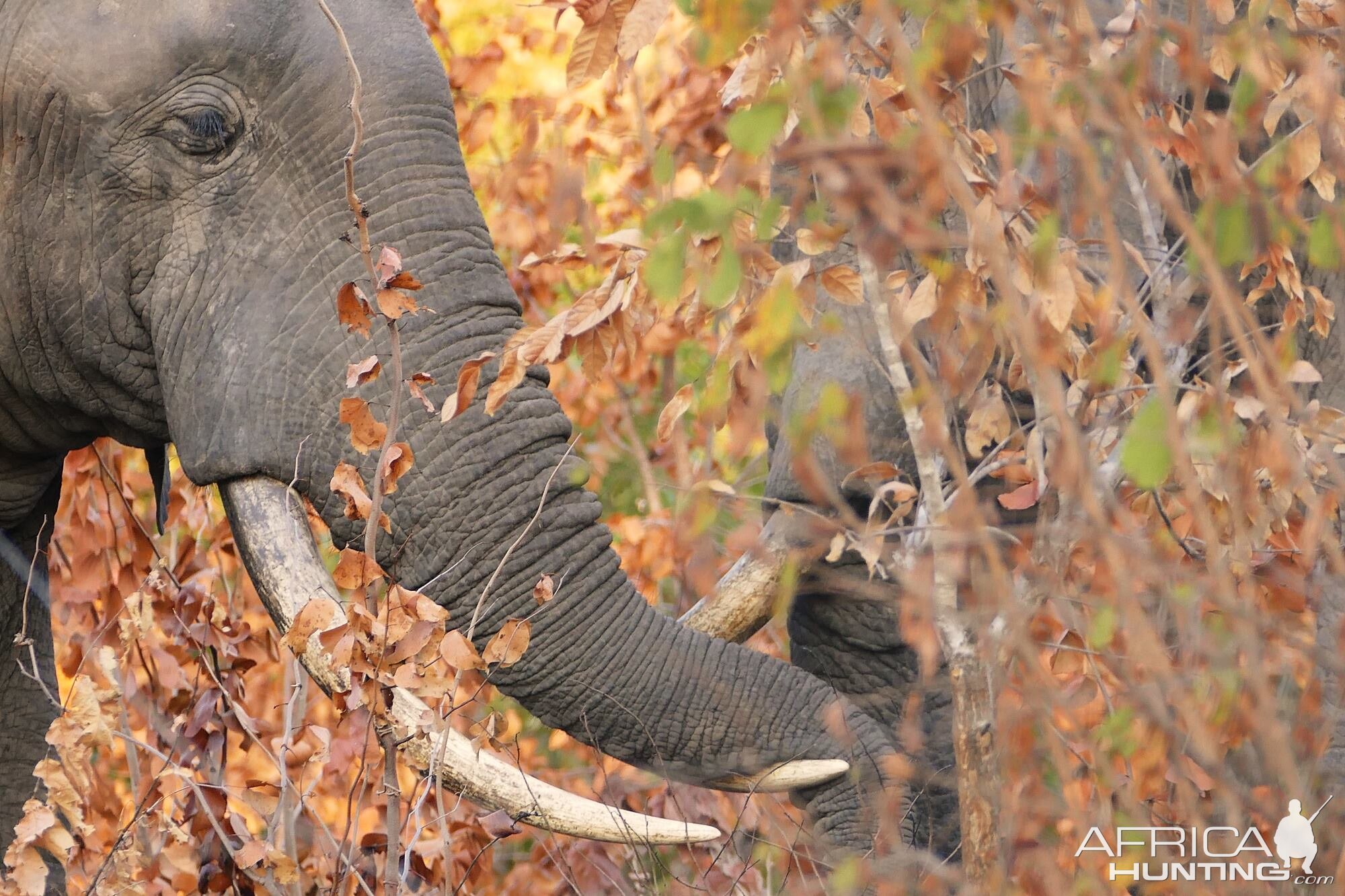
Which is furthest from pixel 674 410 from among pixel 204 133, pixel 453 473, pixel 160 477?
pixel 160 477

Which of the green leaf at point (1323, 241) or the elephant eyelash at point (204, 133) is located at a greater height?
the elephant eyelash at point (204, 133)

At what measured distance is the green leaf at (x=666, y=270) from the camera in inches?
64.6

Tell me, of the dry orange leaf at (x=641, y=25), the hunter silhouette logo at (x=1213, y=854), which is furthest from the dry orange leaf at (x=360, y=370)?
the hunter silhouette logo at (x=1213, y=854)

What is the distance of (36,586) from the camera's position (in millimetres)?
3609

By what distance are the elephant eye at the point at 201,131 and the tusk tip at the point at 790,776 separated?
1344mm

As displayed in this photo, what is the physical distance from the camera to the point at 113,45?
289 cm

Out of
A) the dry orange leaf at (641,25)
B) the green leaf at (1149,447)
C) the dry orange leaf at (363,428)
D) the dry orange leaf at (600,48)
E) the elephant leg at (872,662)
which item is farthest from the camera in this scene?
the elephant leg at (872,662)

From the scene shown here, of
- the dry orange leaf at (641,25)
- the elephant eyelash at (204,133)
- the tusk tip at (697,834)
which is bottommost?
the tusk tip at (697,834)

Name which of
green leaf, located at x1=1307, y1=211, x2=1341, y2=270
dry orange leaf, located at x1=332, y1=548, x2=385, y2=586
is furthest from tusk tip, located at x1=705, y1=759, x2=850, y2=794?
green leaf, located at x1=1307, y1=211, x2=1341, y2=270

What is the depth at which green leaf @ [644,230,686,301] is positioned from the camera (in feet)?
5.39

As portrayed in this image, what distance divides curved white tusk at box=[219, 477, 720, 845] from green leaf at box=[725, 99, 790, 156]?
1195 mm

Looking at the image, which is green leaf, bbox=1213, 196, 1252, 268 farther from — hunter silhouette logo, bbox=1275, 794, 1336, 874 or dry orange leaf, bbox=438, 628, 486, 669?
dry orange leaf, bbox=438, 628, 486, 669

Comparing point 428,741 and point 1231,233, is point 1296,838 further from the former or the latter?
point 428,741

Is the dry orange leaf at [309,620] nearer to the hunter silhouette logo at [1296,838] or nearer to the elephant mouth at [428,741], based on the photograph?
the elephant mouth at [428,741]
